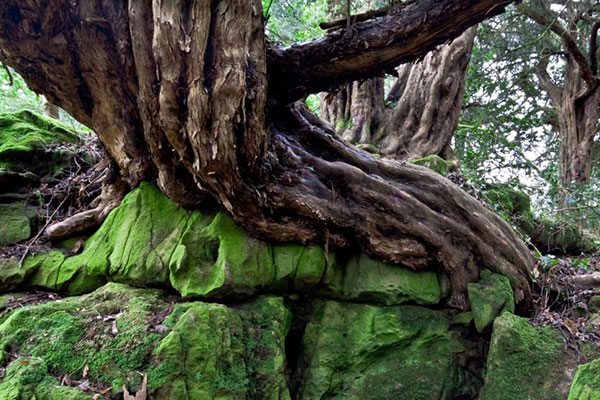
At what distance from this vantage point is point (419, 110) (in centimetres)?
585

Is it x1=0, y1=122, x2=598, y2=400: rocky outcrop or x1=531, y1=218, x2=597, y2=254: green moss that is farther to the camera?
x1=531, y1=218, x2=597, y2=254: green moss

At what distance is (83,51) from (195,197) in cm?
138

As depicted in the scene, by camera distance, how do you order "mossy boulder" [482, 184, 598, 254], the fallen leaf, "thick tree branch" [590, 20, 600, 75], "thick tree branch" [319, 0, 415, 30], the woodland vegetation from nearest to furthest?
the fallen leaf < the woodland vegetation < "thick tree branch" [319, 0, 415, 30] < "mossy boulder" [482, 184, 598, 254] < "thick tree branch" [590, 20, 600, 75]

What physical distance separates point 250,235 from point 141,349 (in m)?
1.19

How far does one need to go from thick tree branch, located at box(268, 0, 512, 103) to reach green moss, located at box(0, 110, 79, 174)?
299 cm

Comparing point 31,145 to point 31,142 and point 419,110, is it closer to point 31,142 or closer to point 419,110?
point 31,142

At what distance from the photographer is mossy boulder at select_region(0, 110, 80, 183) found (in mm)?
4016

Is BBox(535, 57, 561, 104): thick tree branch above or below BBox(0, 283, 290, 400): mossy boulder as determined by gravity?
above

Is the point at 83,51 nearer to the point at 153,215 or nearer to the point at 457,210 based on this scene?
the point at 153,215

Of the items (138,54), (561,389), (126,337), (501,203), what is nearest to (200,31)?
(138,54)

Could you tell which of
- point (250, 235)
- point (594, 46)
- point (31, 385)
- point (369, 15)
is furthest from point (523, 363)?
point (594, 46)

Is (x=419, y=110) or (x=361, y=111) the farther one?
(x=361, y=111)

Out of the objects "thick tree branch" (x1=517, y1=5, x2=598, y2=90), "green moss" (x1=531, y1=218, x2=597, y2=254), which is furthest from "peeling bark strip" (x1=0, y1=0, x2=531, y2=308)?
"thick tree branch" (x1=517, y1=5, x2=598, y2=90)

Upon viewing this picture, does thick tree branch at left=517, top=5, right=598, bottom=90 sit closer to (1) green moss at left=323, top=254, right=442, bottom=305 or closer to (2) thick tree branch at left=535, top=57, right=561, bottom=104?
(2) thick tree branch at left=535, top=57, right=561, bottom=104
